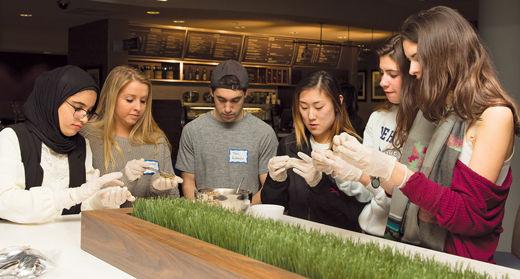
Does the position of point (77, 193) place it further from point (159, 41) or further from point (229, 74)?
point (159, 41)

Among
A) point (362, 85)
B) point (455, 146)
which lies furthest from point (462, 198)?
point (362, 85)

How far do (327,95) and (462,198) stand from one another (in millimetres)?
1046

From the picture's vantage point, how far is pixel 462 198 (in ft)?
4.62

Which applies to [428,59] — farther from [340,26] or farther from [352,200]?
[340,26]

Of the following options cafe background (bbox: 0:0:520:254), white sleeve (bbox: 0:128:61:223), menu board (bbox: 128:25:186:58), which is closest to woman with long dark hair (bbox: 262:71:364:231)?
white sleeve (bbox: 0:128:61:223)

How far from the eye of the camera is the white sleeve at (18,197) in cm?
168

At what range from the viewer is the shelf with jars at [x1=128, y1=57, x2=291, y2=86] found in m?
7.19

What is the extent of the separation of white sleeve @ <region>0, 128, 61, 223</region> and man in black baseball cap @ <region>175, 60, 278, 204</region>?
3.16 feet

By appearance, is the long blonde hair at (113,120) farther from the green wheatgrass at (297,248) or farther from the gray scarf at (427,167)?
the gray scarf at (427,167)

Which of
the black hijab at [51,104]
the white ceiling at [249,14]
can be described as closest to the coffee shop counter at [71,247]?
the black hijab at [51,104]

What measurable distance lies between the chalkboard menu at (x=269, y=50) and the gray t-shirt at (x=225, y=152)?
18.1 feet

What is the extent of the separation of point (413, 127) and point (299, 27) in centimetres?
608

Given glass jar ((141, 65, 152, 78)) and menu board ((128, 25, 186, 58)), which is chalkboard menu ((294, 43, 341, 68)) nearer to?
menu board ((128, 25, 186, 58))

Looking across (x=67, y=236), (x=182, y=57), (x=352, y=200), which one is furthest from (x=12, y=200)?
(x=182, y=57)
